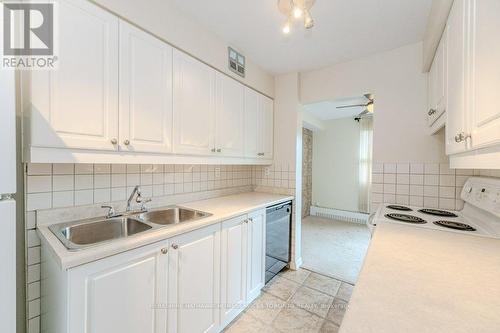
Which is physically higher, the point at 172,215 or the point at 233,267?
the point at 172,215

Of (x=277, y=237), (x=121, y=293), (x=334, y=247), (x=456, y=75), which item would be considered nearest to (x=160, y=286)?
(x=121, y=293)

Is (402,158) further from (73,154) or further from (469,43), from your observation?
(73,154)

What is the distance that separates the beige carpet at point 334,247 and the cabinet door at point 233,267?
1.22 metres

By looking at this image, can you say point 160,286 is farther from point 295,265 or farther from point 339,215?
point 339,215

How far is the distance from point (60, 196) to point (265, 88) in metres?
2.24

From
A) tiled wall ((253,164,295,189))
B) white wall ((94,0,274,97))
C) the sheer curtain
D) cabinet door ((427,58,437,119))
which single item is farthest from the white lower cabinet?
the sheer curtain

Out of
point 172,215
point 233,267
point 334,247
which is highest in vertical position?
point 172,215

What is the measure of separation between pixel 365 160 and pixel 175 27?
14.7ft

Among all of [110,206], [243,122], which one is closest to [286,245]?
[243,122]

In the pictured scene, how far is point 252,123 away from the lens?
2.43 meters

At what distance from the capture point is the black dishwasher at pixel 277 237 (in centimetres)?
222

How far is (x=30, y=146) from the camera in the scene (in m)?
1.00

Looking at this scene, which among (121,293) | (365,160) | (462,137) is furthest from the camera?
(365,160)

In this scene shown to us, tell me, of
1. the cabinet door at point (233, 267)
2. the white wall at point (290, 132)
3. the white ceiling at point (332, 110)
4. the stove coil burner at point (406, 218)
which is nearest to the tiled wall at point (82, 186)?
the cabinet door at point (233, 267)
